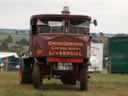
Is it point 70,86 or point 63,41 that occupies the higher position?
point 63,41

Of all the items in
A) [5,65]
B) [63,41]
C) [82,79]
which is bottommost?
[5,65]

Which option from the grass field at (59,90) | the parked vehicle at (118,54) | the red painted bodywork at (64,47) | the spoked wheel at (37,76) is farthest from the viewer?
the parked vehicle at (118,54)

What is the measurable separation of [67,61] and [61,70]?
51cm

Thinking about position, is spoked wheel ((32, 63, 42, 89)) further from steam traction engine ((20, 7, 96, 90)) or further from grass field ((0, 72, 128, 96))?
grass field ((0, 72, 128, 96))

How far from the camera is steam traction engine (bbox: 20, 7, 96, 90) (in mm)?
21688

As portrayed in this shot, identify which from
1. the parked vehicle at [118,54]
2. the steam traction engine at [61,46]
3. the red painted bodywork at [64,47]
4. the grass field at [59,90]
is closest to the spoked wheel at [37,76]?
the steam traction engine at [61,46]

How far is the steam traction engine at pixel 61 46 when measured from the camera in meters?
21.7

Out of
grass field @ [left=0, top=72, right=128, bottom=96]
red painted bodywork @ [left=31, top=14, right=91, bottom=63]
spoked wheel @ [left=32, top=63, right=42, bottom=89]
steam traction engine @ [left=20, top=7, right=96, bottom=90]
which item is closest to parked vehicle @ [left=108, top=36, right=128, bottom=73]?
grass field @ [left=0, top=72, right=128, bottom=96]

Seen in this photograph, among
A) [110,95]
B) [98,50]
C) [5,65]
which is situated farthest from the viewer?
[5,65]

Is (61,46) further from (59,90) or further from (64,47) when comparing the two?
(59,90)

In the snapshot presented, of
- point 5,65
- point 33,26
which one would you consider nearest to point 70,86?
point 33,26

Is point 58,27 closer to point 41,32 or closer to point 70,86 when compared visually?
point 41,32

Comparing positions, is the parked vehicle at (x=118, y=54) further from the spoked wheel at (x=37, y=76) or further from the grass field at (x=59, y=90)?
the spoked wheel at (x=37, y=76)

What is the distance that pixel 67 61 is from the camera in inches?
854
